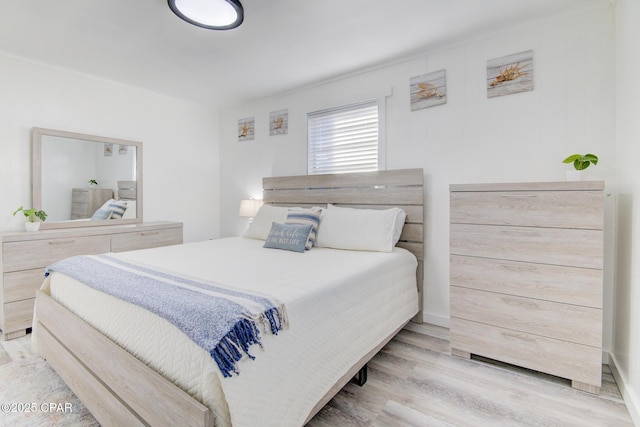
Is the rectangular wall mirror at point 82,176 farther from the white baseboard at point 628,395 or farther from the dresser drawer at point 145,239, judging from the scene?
the white baseboard at point 628,395

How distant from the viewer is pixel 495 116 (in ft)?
8.04

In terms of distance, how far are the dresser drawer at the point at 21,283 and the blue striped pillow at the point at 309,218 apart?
211 centimetres

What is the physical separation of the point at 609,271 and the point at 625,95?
1.11 m

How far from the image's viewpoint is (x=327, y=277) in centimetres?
166

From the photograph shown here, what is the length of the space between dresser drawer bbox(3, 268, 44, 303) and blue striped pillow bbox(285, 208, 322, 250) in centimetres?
211

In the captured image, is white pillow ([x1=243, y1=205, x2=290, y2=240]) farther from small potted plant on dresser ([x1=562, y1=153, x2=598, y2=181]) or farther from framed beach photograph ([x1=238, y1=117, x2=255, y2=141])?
small potted plant on dresser ([x1=562, y1=153, x2=598, y2=181])

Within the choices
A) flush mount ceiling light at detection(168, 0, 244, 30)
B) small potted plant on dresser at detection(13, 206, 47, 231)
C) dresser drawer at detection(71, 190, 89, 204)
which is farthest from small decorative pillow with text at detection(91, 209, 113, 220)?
flush mount ceiling light at detection(168, 0, 244, 30)

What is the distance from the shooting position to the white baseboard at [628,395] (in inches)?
59.3

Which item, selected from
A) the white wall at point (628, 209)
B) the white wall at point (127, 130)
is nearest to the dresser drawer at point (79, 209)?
the white wall at point (127, 130)

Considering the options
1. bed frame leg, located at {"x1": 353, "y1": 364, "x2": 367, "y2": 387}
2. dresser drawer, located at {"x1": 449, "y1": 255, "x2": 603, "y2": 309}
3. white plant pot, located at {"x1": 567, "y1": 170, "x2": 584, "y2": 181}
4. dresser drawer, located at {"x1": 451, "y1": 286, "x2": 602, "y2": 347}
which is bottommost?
bed frame leg, located at {"x1": 353, "y1": 364, "x2": 367, "y2": 387}

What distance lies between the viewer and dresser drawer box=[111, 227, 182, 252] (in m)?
3.06

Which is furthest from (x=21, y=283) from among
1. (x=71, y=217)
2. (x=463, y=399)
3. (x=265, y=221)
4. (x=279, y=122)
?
(x=463, y=399)

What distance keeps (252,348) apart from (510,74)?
8.64 feet

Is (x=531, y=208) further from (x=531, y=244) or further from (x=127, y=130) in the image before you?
(x=127, y=130)
